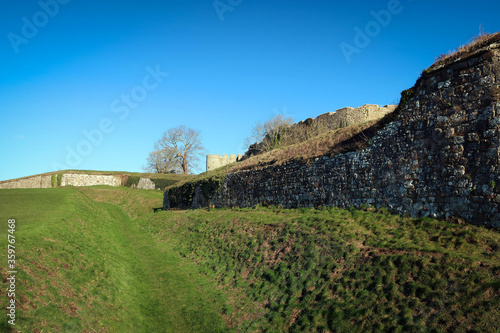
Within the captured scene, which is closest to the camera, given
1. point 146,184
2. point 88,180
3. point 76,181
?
point 76,181

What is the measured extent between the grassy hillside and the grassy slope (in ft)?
0.13

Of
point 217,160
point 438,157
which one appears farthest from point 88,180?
point 438,157

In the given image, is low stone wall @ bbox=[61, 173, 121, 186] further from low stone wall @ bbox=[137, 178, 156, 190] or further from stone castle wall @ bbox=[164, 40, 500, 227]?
stone castle wall @ bbox=[164, 40, 500, 227]

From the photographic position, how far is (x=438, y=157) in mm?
10336

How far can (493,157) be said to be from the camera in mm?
8852

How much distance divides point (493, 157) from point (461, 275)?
4.00 m

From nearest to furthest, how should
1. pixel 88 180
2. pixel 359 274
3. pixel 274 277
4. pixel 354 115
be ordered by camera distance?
pixel 359 274 < pixel 274 277 < pixel 354 115 < pixel 88 180

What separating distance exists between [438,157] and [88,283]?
11.8m

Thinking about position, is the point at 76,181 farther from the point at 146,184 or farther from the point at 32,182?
the point at 146,184

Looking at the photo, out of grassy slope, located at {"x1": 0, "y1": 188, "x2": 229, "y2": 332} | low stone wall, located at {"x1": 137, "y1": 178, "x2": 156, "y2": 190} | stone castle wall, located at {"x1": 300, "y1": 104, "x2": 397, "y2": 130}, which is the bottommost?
grassy slope, located at {"x1": 0, "y1": 188, "x2": 229, "y2": 332}

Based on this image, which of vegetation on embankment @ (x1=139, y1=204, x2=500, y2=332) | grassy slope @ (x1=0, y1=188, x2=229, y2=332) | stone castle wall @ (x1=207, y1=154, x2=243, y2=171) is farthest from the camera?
stone castle wall @ (x1=207, y1=154, x2=243, y2=171)

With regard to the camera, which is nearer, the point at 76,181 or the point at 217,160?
the point at 76,181

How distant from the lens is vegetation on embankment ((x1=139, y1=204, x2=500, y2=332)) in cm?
647

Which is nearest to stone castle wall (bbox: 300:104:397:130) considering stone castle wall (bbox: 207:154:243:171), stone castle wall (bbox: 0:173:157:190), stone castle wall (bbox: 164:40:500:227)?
stone castle wall (bbox: 164:40:500:227)
